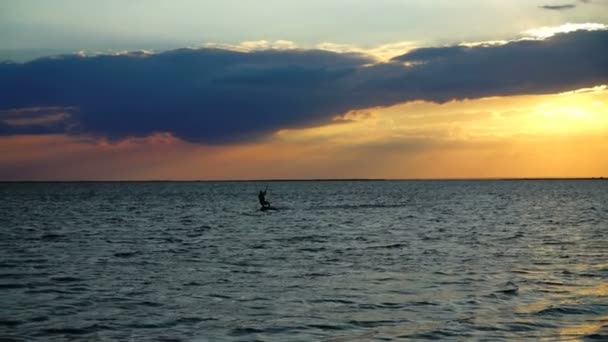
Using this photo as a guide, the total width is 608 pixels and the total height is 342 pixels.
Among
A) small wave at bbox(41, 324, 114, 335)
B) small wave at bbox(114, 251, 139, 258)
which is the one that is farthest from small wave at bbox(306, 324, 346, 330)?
small wave at bbox(114, 251, 139, 258)

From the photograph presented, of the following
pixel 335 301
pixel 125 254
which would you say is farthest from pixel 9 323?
pixel 125 254

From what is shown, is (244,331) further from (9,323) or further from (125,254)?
(125,254)

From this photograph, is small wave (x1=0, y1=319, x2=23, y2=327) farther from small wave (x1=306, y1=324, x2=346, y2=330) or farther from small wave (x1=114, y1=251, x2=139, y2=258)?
small wave (x1=114, y1=251, x2=139, y2=258)

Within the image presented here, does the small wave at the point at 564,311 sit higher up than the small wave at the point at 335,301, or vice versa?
the small wave at the point at 335,301

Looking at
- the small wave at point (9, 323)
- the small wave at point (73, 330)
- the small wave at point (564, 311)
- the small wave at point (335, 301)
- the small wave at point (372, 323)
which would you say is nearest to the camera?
the small wave at point (73, 330)

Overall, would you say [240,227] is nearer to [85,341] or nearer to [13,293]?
[13,293]

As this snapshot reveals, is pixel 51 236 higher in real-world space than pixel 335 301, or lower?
lower

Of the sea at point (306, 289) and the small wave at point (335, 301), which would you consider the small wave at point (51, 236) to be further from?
the small wave at point (335, 301)

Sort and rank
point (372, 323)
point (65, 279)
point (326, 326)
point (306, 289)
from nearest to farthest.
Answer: point (326, 326) < point (372, 323) < point (306, 289) < point (65, 279)

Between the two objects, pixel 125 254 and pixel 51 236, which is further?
pixel 51 236

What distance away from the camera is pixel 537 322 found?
18.8 metres

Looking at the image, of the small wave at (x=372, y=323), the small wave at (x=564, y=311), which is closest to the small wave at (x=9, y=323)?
the small wave at (x=372, y=323)

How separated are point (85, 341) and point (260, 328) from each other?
4.43 m

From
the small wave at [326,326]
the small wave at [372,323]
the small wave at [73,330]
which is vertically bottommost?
the small wave at [73,330]
